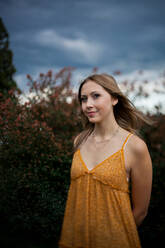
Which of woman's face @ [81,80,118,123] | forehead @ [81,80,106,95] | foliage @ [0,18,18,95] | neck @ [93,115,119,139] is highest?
foliage @ [0,18,18,95]

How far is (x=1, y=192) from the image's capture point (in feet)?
8.93

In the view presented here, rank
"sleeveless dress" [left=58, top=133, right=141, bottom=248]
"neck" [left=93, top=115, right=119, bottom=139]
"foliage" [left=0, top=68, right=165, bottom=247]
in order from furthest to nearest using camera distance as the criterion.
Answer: "foliage" [left=0, top=68, right=165, bottom=247] → "neck" [left=93, top=115, right=119, bottom=139] → "sleeveless dress" [left=58, top=133, right=141, bottom=248]

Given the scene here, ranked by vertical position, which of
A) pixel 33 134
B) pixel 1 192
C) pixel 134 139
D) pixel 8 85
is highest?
pixel 8 85

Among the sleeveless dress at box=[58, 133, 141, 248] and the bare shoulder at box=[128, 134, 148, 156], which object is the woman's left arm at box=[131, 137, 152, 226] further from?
the sleeveless dress at box=[58, 133, 141, 248]

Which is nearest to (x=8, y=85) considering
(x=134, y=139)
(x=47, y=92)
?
(x=47, y=92)

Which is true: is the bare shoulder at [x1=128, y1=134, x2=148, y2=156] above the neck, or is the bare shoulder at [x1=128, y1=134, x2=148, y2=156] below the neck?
below

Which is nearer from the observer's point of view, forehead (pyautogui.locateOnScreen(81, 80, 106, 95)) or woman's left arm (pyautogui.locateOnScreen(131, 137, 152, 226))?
woman's left arm (pyautogui.locateOnScreen(131, 137, 152, 226))

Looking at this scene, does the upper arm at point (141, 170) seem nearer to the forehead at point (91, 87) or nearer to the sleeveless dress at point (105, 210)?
the sleeveless dress at point (105, 210)

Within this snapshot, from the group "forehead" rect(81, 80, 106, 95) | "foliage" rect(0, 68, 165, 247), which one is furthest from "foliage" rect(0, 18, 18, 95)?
"forehead" rect(81, 80, 106, 95)

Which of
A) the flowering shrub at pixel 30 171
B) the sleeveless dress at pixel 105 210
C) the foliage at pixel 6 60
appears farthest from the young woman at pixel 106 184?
the foliage at pixel 6 60

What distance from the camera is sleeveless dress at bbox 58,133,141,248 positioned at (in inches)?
65.6

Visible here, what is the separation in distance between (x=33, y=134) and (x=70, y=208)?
1696mm

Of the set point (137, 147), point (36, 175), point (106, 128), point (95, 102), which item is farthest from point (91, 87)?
point (36, 175)

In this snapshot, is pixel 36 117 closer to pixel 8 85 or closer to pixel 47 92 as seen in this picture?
pixel 47 92
